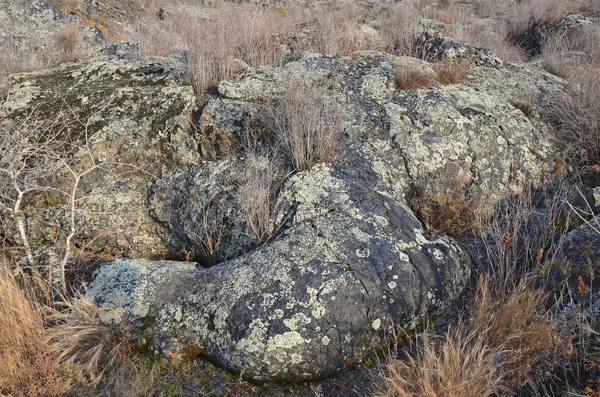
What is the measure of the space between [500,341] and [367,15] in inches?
367

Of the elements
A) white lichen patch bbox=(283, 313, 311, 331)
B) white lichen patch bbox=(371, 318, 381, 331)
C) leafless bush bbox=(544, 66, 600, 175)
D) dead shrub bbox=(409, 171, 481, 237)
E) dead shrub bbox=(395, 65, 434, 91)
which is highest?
dead shrub bbox=(395, 65, 434, 91)

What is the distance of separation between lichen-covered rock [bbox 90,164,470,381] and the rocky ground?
1 cm

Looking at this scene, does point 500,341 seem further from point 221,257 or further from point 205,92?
point 205,92

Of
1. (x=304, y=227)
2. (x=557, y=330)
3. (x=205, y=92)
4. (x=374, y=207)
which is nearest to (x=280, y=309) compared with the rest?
(x=304, y=227)

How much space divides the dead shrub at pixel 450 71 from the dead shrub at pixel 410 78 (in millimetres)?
272

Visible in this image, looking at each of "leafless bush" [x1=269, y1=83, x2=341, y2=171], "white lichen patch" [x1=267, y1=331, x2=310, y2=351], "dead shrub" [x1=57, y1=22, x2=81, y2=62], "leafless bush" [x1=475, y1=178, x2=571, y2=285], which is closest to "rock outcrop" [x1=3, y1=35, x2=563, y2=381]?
"white lichen patch" [x1=267, y1=331, x2=310, y2=351]

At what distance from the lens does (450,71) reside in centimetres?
462

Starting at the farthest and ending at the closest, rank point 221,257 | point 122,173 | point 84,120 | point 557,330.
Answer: point 84,120 → point 122,173 → point 221,257 → point 557,330

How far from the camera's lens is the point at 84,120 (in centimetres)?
390

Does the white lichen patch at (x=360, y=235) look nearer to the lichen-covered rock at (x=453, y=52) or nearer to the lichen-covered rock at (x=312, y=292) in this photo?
the lichen-covered rock at (x=312, y=292)

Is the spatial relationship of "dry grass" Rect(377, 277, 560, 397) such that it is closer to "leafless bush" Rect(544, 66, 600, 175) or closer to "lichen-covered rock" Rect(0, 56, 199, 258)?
"leafless bush" Rect(544, 66, 600, 175)

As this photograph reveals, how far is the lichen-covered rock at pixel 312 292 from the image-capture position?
2397 mm

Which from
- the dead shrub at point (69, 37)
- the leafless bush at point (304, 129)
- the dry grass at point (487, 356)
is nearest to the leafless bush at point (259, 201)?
the leafless bush at point (304, 129)

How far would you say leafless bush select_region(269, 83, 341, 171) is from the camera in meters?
3.29
